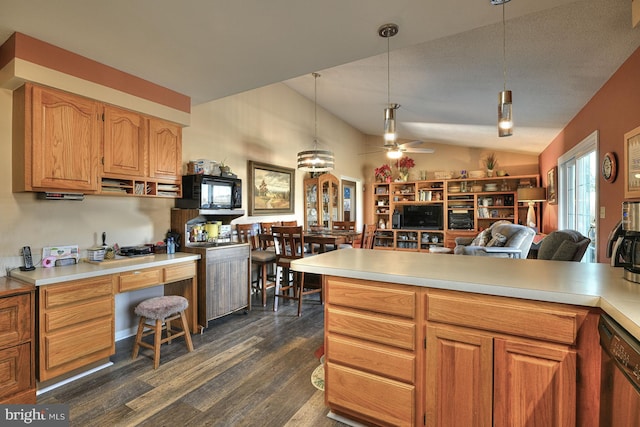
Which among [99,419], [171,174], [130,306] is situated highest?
[171,174]

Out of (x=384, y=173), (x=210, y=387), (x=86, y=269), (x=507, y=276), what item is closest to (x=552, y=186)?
(x=384, y=173)

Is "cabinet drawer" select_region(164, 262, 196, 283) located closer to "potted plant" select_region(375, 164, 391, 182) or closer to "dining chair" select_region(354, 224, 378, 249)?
"dining chair" select_region(354, 224, 378, 249)

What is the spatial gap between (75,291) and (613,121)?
14.6 feet

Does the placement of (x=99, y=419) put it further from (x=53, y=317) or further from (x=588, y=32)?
(x=588, y=32)

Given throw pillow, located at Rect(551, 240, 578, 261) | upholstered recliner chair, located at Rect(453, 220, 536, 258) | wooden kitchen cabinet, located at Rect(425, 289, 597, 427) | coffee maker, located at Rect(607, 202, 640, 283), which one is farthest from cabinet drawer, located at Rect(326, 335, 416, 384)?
upholstered recliner chair, located at Rect(453, 220, 536, 258)

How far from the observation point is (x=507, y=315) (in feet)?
4.41

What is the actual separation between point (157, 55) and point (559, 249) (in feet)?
12.5

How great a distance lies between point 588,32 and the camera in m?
2.13

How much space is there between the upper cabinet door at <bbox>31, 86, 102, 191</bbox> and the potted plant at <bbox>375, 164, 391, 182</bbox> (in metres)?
6.18

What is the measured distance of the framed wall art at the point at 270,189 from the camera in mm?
4625

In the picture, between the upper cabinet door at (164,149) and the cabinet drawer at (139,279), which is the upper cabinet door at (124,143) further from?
the cabinet drawer at (139,279)

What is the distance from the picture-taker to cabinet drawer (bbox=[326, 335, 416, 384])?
1585 millimetres

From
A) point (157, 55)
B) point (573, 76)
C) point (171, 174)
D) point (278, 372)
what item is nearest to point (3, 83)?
point (157, 55)

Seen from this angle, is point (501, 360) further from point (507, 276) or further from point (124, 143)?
point (124, 143)
